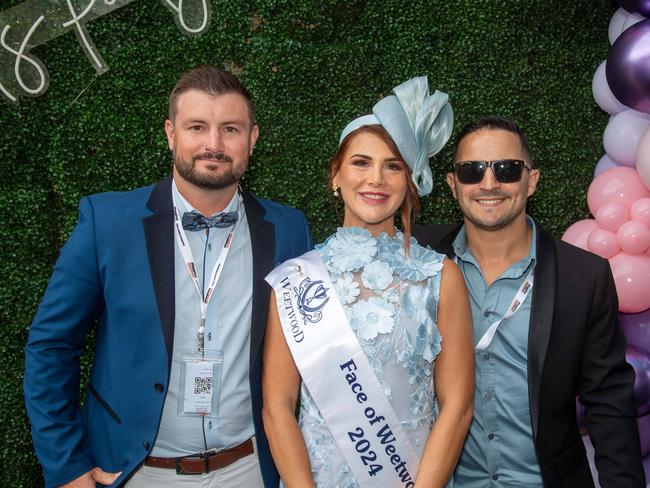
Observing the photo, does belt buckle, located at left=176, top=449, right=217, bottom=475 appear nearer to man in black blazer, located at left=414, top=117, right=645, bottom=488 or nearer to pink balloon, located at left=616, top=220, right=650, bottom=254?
man in black blazer, located at left=414, top=117, right=645, bottom=488

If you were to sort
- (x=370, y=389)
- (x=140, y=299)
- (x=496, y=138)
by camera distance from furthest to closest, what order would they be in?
(x=496, y=138) → (x=140, y=299) → (x=370, y=389)

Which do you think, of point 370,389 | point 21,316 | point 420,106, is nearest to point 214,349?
point 370,389

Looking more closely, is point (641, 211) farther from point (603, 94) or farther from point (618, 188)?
point (603, 94)

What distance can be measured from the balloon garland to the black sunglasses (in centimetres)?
79

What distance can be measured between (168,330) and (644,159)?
2.04 metres

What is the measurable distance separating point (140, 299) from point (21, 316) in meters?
1.30

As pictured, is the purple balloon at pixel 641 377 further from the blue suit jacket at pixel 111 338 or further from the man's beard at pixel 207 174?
the man's beard at pixel 207 174

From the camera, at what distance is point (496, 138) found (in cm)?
228

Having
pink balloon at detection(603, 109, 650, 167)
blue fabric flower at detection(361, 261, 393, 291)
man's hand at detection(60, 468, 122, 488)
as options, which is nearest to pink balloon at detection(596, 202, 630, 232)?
pink balloon at detection(603, 109, 650, 167)

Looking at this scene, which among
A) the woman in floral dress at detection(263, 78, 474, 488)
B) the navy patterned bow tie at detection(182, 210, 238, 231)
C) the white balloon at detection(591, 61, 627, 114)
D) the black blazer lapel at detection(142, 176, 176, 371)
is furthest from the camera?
the white balloon at detection(591, 61, 627, 114)

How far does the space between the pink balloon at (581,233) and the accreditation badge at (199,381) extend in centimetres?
182

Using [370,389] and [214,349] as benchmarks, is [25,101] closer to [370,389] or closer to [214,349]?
[214,349]

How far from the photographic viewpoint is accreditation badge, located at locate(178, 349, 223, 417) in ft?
6.80

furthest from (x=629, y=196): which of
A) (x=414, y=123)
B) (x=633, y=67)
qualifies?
(x=414, y=123)
